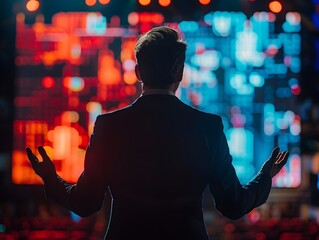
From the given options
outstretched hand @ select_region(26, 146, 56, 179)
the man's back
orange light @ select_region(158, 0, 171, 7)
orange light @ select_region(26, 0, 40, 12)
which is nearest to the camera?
the man's back

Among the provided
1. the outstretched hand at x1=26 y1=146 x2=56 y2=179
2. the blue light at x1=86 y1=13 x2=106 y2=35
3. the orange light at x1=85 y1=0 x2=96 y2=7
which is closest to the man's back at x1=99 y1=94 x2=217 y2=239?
the outstretched hand at x1=26 y1=146 x2=56 y2=179

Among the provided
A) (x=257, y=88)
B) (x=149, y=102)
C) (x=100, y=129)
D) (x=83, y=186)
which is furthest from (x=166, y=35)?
(x=257, y=88)

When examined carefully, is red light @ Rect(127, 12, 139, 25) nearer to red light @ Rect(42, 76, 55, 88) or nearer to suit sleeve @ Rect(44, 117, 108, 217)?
red light @ Rect(42, 76, 55, 88)

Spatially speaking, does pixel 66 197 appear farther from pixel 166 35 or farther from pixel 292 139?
pixel 292 139

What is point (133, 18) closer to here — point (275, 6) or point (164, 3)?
point (164, 3)

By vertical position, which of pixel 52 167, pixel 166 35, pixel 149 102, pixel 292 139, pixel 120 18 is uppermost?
pixel 120 18

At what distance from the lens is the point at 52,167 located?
5.59ft

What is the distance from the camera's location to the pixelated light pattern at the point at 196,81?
802 centimetres

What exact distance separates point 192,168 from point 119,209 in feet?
0.63

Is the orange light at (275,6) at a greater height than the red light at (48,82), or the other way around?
the orange light at (275,6)

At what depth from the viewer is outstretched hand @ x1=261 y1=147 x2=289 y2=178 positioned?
1.72m

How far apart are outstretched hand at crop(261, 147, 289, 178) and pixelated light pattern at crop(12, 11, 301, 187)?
6.21m

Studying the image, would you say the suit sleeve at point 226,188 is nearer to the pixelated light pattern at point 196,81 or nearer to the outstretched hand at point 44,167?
the outstretched hand at point 44,167

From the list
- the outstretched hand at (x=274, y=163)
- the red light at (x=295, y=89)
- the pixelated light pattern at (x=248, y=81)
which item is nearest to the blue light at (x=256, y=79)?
the pixelated light pattern at (x=248, y=81)
